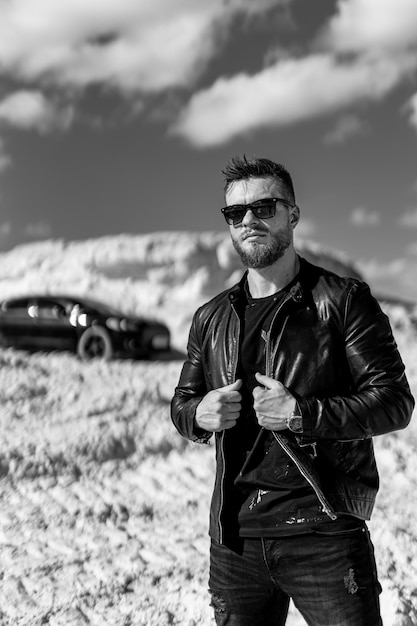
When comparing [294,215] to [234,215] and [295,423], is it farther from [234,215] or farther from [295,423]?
[295,423]

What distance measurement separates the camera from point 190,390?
89.6 inches

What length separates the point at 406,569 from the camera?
3.99 meters

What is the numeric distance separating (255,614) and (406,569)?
234cm

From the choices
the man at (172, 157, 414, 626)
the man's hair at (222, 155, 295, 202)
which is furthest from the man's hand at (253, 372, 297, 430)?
the man's hair at (222, 155, 295, 202)

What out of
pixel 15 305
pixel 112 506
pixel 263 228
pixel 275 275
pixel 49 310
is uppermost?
pixel 15 305

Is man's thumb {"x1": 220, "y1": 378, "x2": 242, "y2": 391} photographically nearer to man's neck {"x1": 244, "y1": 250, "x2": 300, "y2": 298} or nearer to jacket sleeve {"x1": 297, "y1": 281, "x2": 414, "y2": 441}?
jacket sleeve {"x1": 297, "y1": 281, "x2": 414, "y2": 441}

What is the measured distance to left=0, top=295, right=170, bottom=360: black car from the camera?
9617 millimetres

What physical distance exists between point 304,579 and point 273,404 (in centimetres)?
Result: 56

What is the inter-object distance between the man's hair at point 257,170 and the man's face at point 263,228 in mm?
19

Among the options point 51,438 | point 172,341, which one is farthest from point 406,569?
point 172,341

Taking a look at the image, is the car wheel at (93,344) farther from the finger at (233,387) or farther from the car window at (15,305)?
the finger at (233,387)

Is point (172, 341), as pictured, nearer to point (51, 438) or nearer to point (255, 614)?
point (51, 438)

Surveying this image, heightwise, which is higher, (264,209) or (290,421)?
(264,209)

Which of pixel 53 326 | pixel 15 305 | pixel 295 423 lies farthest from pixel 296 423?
pixel 15 305
